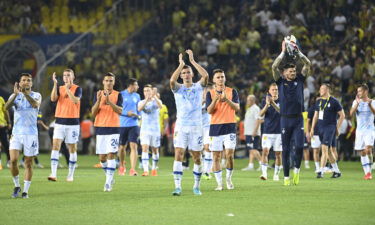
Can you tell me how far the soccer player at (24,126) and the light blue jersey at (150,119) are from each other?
301 inches

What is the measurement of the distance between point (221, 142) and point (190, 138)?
1.47 metres

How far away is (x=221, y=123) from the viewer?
18.4m

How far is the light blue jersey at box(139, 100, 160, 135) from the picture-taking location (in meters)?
24.5

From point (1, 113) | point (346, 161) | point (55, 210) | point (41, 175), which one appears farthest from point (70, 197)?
point (346, 161)

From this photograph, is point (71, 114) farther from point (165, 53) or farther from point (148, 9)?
point (148, 9)

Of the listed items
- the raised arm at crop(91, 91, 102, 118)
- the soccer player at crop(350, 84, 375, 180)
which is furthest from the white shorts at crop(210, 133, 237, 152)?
the soccer player at crop(350, 84, 375, 180)

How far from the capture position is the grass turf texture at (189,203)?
13.2 meters

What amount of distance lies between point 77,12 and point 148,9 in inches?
166

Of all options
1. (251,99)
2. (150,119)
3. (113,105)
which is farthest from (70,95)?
(251,99)

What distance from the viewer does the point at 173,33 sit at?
41688 millimetres

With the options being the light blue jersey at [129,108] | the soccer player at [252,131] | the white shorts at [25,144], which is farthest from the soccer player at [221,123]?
the soccer player at [252,131]

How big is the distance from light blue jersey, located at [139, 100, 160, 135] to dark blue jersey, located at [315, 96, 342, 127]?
4992mm

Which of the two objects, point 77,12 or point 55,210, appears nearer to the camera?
point 55,210

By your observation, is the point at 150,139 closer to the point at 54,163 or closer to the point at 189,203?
the point at 54,163
